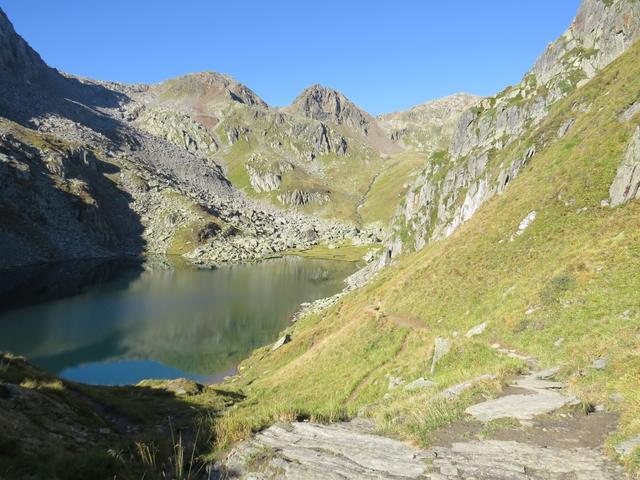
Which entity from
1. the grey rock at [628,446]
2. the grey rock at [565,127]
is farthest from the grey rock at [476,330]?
the grey rock at [565,127]

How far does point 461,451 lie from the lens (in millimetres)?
10422

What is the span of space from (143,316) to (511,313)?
297 feet

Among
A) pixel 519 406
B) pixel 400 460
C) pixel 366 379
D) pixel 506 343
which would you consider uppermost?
pixel 506 343

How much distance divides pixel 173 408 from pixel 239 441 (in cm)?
2786

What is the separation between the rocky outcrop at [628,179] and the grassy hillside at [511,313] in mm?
1165

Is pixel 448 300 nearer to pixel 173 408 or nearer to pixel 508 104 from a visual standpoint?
pixel 173 408

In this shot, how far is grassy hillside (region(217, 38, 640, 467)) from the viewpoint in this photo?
14523mm

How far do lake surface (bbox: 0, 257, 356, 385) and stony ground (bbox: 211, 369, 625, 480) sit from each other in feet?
191

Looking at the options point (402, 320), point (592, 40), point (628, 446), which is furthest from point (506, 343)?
point (592, 40)

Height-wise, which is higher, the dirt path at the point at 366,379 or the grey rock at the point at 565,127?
the grey rock at the point at 565,127

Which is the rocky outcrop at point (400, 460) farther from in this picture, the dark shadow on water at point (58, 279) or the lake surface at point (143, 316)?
the dark shadow on water at point (58, 279)

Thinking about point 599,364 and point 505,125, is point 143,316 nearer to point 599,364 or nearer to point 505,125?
point 599,364

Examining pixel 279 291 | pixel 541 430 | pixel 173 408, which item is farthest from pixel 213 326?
pixel 541 430

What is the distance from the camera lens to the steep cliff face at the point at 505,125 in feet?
263
